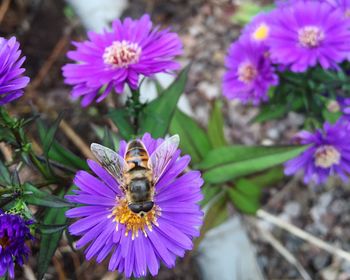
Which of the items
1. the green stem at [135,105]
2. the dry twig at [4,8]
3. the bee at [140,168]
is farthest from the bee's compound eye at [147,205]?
the dry twig at [4,8]

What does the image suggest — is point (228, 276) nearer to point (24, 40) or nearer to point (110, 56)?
point (110, 56)

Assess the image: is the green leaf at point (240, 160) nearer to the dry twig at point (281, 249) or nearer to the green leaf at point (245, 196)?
the green leaf at point (245, 196)

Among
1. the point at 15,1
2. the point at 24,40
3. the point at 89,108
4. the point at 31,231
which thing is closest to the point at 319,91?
the point at 31,231

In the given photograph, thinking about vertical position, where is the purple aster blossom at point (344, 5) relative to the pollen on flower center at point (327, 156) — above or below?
above

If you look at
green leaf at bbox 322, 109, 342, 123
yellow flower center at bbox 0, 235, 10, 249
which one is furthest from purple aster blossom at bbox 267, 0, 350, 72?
yellow flower center at bbox 0, 235, 10, 249

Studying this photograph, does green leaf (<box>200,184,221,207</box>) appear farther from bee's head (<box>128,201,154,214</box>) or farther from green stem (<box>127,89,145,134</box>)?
bee's head (<box>128,201,154,214</box>)

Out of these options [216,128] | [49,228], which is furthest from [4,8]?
[49,228]

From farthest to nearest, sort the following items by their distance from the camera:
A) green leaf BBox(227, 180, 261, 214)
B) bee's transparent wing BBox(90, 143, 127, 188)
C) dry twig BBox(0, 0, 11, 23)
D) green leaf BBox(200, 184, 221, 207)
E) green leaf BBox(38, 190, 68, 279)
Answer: dry twig BBox(0, 0, 11, 23)
green leaf BBox(227, 180, 261, 214)
green leaf BBox(200, 184, 221, 207)
green leaf BBox(38, 190, 68, 279)
bee's transparent wing BBox(90, 143, 127, 188)
